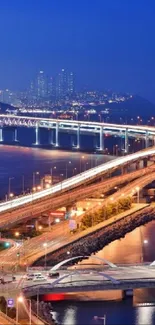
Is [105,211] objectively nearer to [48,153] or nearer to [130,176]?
[130,176]

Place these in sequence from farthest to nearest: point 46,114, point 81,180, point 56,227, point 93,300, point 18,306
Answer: point 46,114 < point 81,180 < point 56,227 < point 93,300 < point 18,306

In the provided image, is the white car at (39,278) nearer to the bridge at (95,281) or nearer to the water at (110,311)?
the bridge at (95,281)

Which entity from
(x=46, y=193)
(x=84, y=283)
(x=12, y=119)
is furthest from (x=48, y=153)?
(x=84, y=283)

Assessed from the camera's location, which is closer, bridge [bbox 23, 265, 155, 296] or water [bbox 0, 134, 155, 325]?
water [bbox 0, 134, 155, 325]

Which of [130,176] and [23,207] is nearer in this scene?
[23,207]

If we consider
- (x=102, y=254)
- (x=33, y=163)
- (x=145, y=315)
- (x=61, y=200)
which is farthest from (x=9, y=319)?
(x=33, y=163)

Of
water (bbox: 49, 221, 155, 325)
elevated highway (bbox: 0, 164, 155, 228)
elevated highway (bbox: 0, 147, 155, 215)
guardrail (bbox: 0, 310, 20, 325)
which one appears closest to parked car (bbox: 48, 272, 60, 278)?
water (bbox: 49, 221, 155, 325)

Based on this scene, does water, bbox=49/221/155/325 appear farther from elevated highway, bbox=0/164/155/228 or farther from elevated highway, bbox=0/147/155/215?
elevated highway, bbox=0/147/155/215

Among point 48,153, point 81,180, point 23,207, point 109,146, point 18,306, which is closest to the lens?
point 18,306
